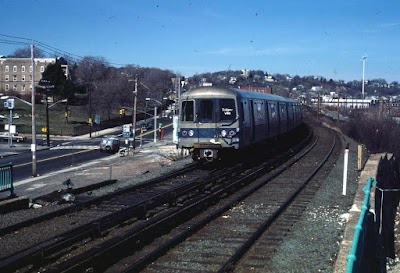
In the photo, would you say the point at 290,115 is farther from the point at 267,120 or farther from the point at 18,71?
the point at 18,71

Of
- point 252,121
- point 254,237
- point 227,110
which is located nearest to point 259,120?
point 252,121

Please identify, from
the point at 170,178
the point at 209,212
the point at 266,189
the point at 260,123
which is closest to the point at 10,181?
the point at 170,178

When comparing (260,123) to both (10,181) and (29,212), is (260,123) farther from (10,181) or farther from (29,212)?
(29,212)

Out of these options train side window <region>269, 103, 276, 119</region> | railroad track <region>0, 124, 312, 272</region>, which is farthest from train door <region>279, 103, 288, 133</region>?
railroad track <region>0, 124, 312, 272</region>

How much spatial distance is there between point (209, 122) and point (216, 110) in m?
0.51

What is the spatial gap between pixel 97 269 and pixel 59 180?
24537 millimetres

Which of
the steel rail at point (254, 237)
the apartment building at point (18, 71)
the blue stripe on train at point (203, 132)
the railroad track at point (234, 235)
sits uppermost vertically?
the apartment building at point (18, 71)

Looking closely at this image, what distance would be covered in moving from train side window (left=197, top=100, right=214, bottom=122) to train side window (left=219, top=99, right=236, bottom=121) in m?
0.35

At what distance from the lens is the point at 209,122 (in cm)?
1925

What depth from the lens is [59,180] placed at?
3128 cm

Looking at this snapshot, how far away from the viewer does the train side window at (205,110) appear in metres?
19.3

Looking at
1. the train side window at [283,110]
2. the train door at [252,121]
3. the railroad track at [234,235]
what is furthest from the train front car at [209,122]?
the train side window at [283,110]

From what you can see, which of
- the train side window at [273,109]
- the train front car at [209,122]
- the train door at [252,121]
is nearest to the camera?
the train front car at [209,122]

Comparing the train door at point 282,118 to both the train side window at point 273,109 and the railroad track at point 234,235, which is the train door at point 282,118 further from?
the railroad track at point 234,235
